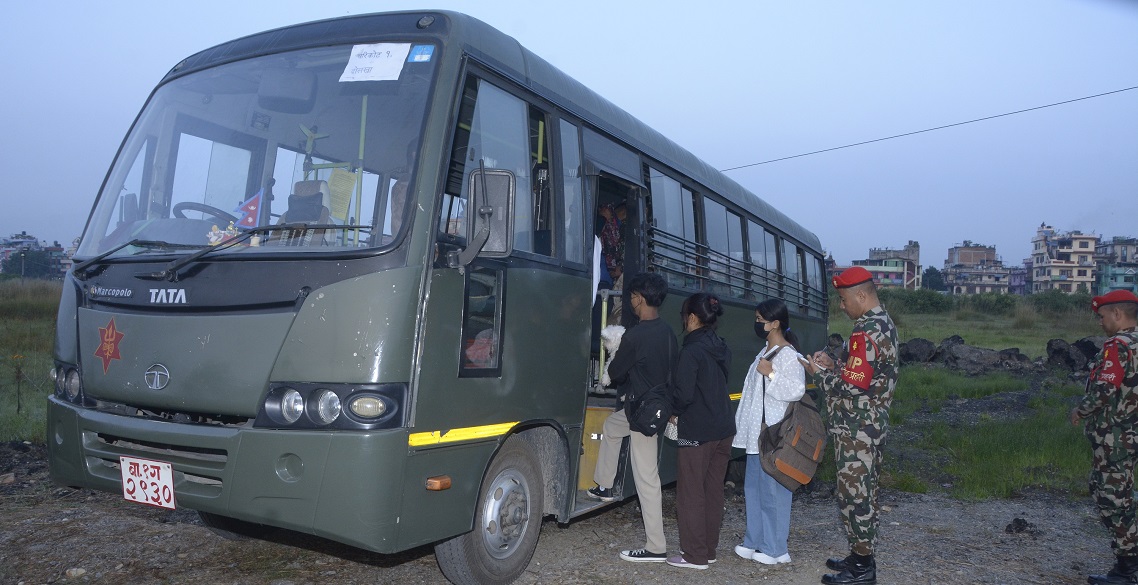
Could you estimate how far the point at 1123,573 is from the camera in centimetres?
567

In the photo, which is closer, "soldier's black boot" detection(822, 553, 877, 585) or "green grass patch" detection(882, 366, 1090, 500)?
"soldier's black boot" detection(822, 553, 877, 585)

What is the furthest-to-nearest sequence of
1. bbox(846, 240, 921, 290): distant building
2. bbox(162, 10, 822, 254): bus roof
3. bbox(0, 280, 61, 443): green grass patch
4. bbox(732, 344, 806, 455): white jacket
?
bbox(846, 240, 921, 290): distant building
bbox(0, 280, 61, 443): green grass patch
bbox(732, 344, 806, 455): white jacket
bbox(162, 10, 822, 254): bus roof

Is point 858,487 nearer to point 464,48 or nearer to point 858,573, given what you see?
point 858,573

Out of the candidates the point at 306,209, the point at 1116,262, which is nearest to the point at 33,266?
the point at 306,209

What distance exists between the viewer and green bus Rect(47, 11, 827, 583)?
4121mm

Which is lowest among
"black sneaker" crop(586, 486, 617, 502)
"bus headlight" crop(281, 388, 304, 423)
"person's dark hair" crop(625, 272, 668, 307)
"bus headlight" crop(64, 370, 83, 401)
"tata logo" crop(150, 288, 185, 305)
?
"black sneaker" crop(586, 486, 617, 502)

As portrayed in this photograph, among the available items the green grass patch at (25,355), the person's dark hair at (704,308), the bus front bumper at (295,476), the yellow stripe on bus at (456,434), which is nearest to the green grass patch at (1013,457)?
the person's dark hair at (704,308)

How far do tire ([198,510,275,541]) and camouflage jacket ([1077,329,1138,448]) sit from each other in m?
5.41

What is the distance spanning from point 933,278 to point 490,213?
126 m

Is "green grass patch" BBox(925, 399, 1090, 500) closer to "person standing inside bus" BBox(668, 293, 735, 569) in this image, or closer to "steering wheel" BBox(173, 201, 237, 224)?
"person standing inside bus" BBox(668, 293, 735, 569)

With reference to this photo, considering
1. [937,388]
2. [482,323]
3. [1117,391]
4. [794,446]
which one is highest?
[937,388]

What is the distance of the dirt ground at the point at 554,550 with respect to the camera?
5340 mm

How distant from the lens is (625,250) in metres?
6.81

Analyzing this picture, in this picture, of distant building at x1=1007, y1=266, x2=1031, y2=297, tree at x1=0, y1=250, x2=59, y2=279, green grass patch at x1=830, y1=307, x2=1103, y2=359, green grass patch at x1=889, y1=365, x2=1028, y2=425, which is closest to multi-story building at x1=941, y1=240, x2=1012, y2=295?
distant building at x1=1007, y1=266, x2=1031, y2=297
